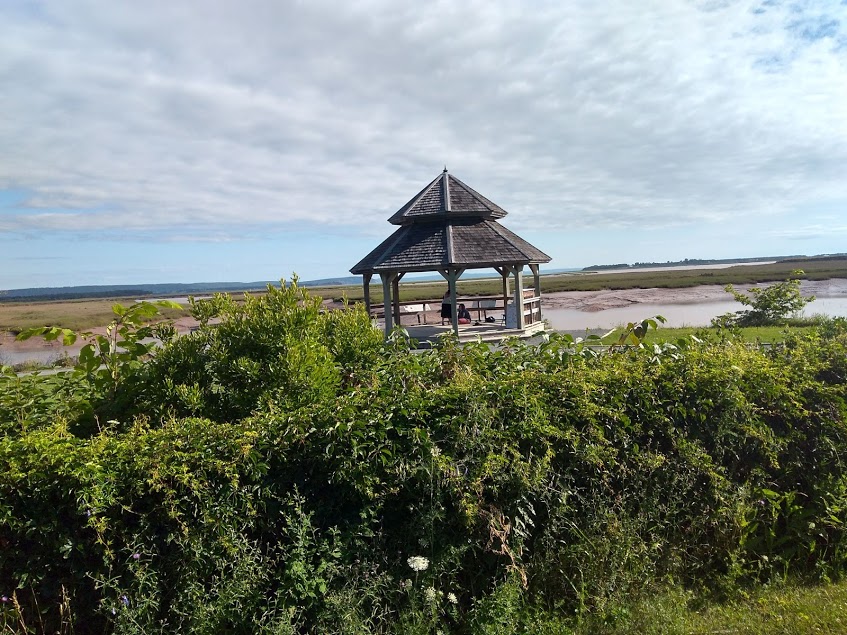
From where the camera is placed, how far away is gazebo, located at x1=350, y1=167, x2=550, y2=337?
14672mm

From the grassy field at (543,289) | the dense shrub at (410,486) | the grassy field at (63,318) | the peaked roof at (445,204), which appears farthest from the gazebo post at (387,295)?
the grassy field at (543,289)

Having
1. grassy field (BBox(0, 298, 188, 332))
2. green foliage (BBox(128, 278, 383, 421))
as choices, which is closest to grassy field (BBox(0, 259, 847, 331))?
grassy field (BBox(0, 298, 188, 332))

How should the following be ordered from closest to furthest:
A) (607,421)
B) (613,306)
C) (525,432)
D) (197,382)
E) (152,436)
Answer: (152,436)
(525,432)
(607,421)
(197,382)
(613,306)

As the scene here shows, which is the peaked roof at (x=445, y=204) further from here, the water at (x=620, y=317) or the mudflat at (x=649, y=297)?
the mudflat at (x=649, y=297)

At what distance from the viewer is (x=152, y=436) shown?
311 centimetres

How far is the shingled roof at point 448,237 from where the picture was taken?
14.7 m

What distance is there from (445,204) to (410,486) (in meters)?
13.3

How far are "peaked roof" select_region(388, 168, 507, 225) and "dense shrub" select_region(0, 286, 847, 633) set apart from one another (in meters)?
11.9

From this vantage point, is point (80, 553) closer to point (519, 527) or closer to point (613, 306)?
point (519, 527)

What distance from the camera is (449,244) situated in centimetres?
1490

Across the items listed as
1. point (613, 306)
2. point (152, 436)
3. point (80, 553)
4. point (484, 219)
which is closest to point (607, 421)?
point (152, 436)

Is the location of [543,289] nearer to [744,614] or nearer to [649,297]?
[649,297]

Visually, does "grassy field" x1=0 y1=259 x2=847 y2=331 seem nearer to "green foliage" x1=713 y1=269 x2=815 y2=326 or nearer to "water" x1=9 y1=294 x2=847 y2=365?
"water" x1=9 y1=294 x2=847 y2=365

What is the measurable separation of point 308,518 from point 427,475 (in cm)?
71
